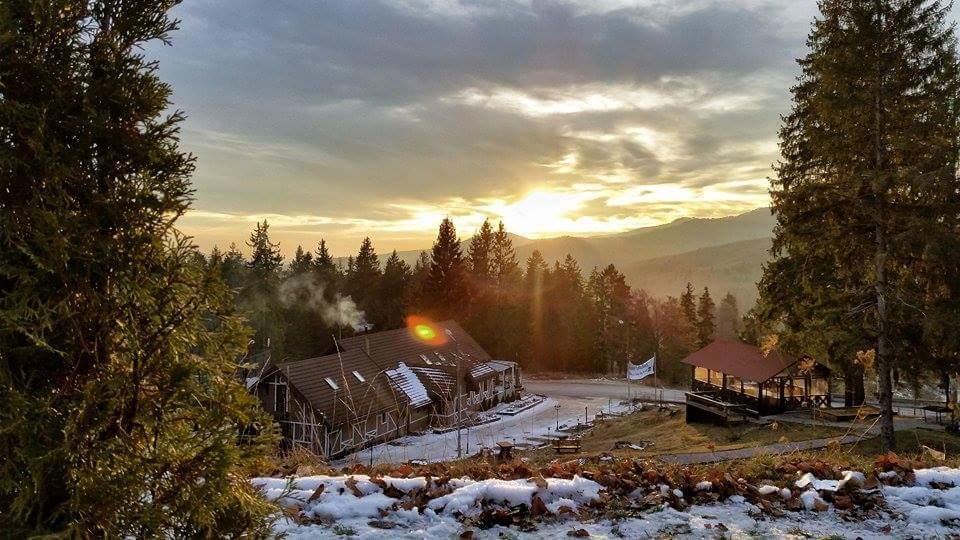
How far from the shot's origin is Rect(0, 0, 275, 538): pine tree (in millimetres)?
3088

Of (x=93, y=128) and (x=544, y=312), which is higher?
(x=93, y=128)

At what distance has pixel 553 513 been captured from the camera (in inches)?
212

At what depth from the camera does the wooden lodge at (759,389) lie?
26.2m

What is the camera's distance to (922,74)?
16.2 meters

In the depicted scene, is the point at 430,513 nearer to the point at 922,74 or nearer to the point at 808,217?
the point at 808,217

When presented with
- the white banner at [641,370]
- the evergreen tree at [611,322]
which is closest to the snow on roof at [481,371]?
the white banner at [641,370]

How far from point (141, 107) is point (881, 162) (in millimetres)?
19108

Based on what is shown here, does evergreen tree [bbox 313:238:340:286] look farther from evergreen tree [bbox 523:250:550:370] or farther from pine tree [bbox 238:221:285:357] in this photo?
evergreen tree [bbox 523:250:550:370]

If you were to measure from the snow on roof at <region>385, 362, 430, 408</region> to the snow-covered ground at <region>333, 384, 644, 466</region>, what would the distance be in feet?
7.95

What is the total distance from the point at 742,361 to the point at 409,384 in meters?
20.2

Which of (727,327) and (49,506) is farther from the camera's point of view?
(727,327)

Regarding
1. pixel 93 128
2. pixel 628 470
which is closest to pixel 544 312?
pixel 628 470

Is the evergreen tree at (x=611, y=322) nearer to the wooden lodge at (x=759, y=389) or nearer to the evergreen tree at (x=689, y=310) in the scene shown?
the evergreen tree at (x=689, y=310)

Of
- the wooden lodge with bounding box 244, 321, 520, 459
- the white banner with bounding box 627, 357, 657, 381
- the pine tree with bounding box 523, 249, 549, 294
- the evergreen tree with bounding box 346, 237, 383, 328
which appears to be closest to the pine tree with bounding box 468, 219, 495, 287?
the pine tree with bounding box 523, 249, 549, 294
